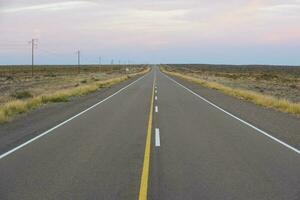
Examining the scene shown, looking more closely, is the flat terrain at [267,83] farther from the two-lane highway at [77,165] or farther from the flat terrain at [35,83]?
the two-lane highway at [77,165]

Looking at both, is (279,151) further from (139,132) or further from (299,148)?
(139,132)

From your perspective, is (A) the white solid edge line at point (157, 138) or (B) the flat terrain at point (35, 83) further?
(B) the flat terrain at point (35, 83)

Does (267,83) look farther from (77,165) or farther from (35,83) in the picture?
(77,165)

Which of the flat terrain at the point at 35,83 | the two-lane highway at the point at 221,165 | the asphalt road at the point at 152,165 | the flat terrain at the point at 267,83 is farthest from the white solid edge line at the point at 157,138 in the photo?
the flat terrain at the point at 267,83

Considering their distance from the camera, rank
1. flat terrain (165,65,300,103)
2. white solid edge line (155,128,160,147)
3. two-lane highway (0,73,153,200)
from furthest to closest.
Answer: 1. flat terrain (165,65,300,103)
2. white solid edge line (155,128,160,147)
3. two-lane highway (0,73,153,200)

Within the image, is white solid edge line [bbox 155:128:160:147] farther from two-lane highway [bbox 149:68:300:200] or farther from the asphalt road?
two-lane highway [bbox 149:68:300:200]

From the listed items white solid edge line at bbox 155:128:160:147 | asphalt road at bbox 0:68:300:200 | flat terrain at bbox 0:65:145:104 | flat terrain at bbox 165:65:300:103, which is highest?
asphalt road at bbox 0:68:300:200

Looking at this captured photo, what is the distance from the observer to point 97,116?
1806 centimetres

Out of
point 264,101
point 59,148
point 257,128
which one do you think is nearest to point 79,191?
point 59,148

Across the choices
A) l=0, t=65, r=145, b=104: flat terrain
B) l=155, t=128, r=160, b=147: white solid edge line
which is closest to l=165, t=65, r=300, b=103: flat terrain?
l=0, t=65, r=145, b=104: flat terrain

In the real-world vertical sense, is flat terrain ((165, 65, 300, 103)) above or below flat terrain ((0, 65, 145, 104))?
above

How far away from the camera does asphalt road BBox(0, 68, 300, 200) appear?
6.57 meters

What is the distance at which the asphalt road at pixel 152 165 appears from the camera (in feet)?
21.5

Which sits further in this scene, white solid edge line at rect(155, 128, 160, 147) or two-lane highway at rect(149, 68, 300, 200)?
white solid edge line at rect(155, 128, 160, 147)
